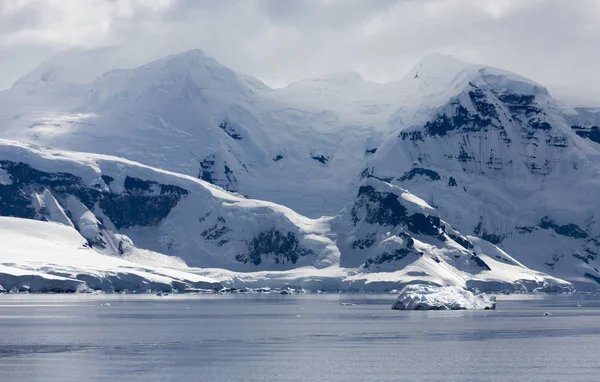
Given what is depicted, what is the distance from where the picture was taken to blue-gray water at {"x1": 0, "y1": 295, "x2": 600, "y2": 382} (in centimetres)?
10894

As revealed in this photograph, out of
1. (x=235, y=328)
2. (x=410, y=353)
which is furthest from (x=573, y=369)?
(x=235, y=328)

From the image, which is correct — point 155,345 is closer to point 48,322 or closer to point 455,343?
point 455,343

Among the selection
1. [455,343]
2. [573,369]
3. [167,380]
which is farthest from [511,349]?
[167,380]

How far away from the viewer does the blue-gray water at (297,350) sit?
108938 millimetres

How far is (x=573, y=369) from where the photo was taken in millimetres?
111688

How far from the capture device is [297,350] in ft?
436

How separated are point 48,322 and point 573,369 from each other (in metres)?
92.0

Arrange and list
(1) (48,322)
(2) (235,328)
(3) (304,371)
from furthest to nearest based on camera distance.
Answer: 1. (1) (48,322)
2. (2) (235,328)
3. (3) (304,371)

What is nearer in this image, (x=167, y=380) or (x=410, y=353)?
(x=167, y=380)

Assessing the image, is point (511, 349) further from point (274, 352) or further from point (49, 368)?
point (49, 368)

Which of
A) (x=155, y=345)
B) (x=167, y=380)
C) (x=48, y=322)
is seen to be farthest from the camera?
(x=48, y=322)

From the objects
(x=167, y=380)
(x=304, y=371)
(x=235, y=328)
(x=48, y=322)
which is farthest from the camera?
(x=48, y=322)

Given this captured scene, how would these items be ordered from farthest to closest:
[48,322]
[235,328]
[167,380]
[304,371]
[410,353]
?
1. [48,322]
2. [235,328]
3. [410,353]
4. [304,371]
5. [167,380]

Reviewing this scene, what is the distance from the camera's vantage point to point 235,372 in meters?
111
